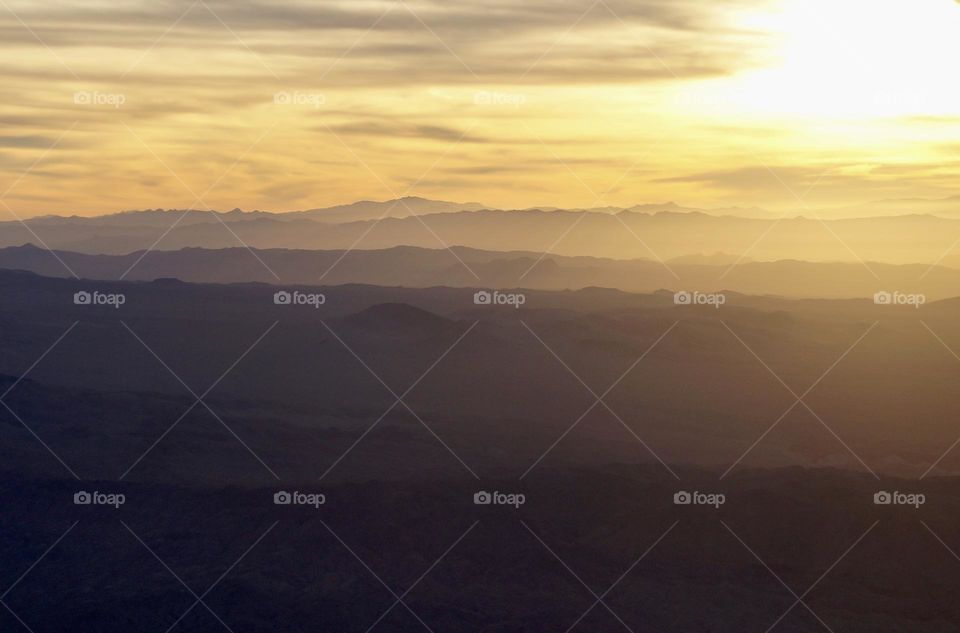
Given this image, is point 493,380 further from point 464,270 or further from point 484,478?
point 464,270

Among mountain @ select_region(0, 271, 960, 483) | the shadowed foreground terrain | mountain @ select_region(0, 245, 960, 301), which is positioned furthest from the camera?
mountain @ select_region(0, 245, 960, 301)

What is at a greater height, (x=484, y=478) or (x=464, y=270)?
(x=464, y=270)

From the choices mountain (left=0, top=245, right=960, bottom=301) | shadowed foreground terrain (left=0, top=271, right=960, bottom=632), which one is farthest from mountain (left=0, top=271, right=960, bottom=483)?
mountain (left=0, top=245, right=960, bottom=301)

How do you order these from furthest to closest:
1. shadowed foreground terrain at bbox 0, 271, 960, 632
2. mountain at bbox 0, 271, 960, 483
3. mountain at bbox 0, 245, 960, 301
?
mountain at bbox 0, 245, 960, 301 → mountain at bbox 0, 271, 960, 483 → shadowed foreground terrain at bbox 0, 271, 960, 632

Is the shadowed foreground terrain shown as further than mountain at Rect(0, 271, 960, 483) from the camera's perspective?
No

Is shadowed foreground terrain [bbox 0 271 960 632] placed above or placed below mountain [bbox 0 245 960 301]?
below

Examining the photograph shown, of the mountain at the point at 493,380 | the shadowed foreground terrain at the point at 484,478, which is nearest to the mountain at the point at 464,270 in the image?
the mountain at the point at 493,380

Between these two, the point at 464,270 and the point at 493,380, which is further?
the point at 464,270

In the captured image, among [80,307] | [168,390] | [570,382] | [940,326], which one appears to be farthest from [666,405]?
[80,307]

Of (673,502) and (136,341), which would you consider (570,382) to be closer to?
(673,502)

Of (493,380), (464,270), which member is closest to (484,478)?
(493,380)

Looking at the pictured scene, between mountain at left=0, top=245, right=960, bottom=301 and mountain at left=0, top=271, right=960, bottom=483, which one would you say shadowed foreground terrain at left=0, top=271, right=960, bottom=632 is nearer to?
mountain at left=0, top=271, right=960, bottom=483
